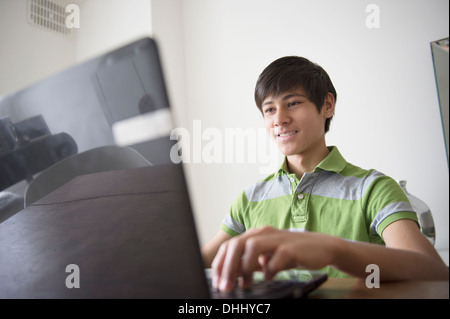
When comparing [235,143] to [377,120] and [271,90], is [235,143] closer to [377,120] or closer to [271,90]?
[377,120]

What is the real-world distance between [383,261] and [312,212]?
1.66 feet

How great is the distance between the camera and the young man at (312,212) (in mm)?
397

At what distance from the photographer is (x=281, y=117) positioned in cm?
113

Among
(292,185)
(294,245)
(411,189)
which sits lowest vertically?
(411,189)

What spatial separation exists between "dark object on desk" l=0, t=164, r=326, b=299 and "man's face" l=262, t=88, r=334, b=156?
31.7 inches

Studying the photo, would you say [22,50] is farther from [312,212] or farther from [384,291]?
[384,291]

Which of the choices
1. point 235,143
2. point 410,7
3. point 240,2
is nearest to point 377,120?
point 410,7

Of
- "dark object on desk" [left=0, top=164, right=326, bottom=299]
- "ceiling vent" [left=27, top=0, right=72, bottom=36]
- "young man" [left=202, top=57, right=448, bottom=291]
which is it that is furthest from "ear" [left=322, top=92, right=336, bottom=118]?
"ceiling vent" [left=27, top=0, right=72, bottom=36]

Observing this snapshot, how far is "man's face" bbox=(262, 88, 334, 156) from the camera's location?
1.13m

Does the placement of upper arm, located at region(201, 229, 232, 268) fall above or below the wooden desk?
below

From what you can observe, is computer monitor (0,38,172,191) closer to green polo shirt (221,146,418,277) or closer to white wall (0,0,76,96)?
green polo shirt (221,146,418,277)

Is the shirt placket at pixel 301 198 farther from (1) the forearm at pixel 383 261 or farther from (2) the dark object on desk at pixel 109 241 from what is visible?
(2) the dark object on desk at pixel 109 241

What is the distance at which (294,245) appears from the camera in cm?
39

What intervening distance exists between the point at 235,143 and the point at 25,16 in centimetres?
153
